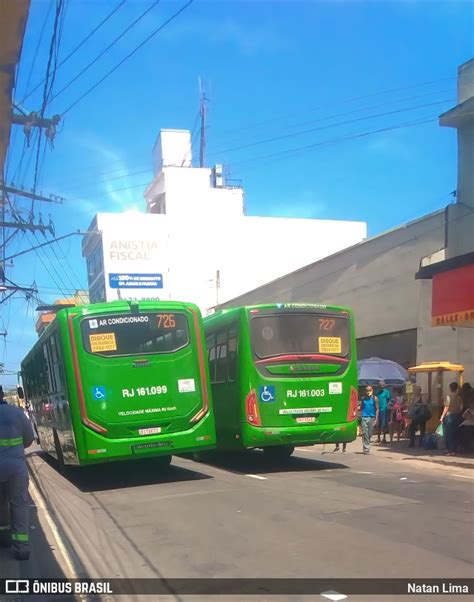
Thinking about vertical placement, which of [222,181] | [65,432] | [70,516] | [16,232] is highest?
[222,181]

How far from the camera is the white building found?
50375 mm

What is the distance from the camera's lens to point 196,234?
5097 cm

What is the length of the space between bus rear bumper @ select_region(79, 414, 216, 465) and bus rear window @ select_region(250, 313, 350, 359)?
1827 mm

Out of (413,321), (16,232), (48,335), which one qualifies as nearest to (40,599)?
(48,335)

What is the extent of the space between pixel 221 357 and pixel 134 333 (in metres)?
2.80

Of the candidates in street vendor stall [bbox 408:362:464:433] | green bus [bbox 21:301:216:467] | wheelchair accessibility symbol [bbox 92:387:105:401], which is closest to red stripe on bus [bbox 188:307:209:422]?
green bus [bbox 21:301:216:467]

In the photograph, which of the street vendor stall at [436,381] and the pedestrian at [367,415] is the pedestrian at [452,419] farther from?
the street vendor stall at [436,381]

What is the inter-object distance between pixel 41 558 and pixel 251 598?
8.79 feet

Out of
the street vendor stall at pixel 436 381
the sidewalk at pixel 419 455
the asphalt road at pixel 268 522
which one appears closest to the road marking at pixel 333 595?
the asphalt road at pixel 268 522

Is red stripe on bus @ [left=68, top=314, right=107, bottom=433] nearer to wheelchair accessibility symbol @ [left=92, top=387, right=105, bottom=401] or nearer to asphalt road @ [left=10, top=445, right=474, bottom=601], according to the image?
wheelchair accessibility symbol @ [left=92, top=387, right=105, bottom=401]

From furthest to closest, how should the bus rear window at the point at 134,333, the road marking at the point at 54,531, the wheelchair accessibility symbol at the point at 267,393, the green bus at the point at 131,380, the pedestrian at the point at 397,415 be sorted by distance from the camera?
1. the pedestrian at the point at 397,415
2. the wheelchair accessibility symbol at the point at 267,393
3. the bus rear window at the point at 134,333
4. the green bus at the point at 131,380
5. the road marking at the point at 54,531

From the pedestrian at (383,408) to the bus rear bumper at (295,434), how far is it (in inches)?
244

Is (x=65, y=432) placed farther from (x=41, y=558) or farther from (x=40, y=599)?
(x=40, y=599)

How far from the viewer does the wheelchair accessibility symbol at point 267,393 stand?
454 inches
